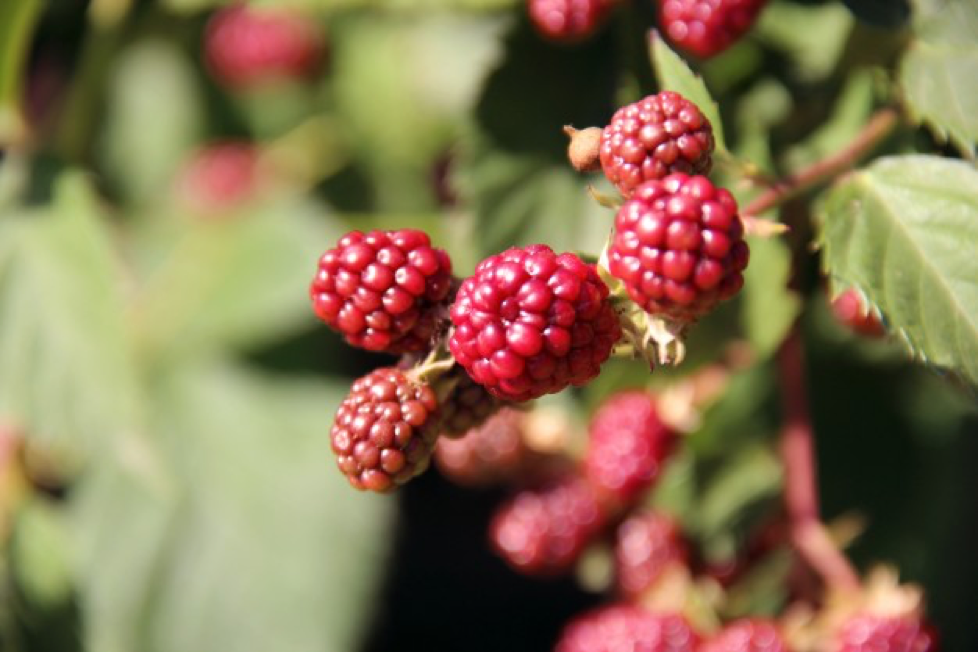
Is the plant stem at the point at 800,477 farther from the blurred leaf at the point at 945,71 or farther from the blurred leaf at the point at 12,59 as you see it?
the blurred leaf at the point at 12,59

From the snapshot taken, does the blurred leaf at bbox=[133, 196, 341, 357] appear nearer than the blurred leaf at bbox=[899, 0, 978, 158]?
No

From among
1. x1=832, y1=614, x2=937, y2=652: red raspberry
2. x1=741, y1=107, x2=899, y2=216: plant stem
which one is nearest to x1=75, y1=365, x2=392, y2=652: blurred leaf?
x1=832, y1=614, x2=937, y2=652: red raspberry

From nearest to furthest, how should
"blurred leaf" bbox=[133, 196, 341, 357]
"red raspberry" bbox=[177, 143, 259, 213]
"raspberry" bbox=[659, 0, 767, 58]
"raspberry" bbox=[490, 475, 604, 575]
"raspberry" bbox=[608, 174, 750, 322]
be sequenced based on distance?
1. "raspberry" bbox=[608, 174, 750, 322]
2. "raspberry" bbox=[659, 0, 767, 58]
3. "raspberry" bbox=[490, 475, 604, 575]
4. "blurred leaf" bbox=[133, 196, 341, 357]
5. "red raspberry" bbox=[177, 143, 259, 213]

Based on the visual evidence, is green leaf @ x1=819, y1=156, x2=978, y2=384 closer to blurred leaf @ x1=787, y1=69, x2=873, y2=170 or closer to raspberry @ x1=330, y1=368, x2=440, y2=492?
blurred leaf @ x1=787, y1=69, x2=873, y2=170

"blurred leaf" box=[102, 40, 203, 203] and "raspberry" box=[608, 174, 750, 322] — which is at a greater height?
"raspberry" box=[608, 174, 750, 322]

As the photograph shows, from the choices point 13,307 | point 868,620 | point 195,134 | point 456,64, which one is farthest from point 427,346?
point 195,134

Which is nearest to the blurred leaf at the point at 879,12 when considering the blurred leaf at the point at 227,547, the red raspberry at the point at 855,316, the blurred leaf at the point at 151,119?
the red raspberry at the point at 855,316
